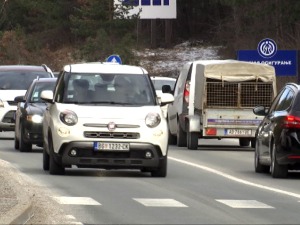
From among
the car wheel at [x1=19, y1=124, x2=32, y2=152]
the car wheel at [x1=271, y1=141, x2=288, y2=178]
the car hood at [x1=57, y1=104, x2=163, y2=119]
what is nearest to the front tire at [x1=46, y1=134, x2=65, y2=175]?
the car hood at [x1=57, y1=104, x2=163, y2=119]

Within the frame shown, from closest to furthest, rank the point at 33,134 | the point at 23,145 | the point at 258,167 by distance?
the point at 258,167 < the point at 33,134 < the point at 23,145

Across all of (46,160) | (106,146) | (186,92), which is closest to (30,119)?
(186,92)

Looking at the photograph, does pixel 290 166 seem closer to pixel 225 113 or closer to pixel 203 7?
pixel 225 113

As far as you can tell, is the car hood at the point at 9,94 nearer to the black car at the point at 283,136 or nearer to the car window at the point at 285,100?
the black car at the point at 283,136

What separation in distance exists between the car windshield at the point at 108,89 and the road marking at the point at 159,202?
4449 mm

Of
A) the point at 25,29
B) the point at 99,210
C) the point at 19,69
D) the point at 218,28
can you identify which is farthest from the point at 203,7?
the point at 99,210

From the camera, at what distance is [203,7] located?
9769 centimetres

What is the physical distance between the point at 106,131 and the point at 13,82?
15.1 meters

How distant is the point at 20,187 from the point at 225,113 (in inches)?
535

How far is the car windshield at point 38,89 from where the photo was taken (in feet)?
100

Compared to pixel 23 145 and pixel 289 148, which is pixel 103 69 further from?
pixel 23 145

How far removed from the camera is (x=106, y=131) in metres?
21.8

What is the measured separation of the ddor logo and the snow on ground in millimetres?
36516

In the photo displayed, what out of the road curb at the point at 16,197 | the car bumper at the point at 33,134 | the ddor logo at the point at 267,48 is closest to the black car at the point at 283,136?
the road curb at the point at 16,197
